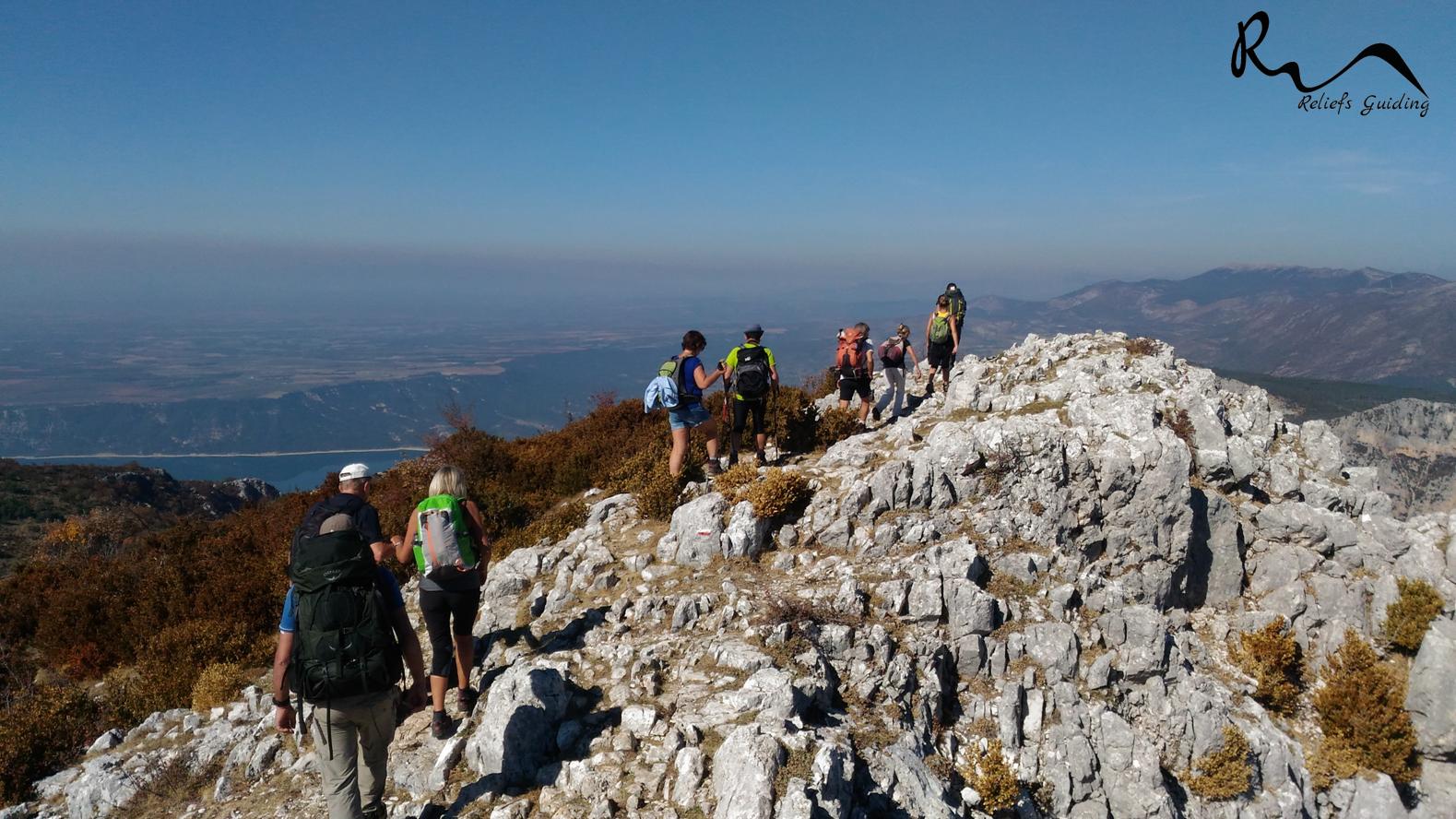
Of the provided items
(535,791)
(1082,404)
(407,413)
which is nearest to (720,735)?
(535,791)

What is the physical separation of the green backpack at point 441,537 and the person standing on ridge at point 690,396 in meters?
4.40

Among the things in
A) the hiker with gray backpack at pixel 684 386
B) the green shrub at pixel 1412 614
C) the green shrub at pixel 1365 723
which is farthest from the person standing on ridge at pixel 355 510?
the green shrub at pixel 1412 614

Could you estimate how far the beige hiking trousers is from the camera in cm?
491

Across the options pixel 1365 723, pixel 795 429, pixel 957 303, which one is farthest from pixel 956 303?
pixel 1365 723

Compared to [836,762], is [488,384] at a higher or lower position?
lower

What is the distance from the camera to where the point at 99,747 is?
800 centimetres

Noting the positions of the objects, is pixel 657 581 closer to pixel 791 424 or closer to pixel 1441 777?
pixel 791 424

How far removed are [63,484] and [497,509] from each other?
31633 mm

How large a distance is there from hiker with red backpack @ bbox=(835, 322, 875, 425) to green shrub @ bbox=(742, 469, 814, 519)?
142 inches

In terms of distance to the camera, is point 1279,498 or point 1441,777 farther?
point 1279,498

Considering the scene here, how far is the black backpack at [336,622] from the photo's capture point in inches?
182

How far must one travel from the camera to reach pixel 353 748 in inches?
200

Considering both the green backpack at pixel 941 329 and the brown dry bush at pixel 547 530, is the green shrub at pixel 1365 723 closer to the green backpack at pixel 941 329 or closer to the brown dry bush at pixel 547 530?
the green backpack at pixel 941 329

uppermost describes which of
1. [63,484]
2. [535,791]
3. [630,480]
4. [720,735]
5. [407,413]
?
[630,480]
